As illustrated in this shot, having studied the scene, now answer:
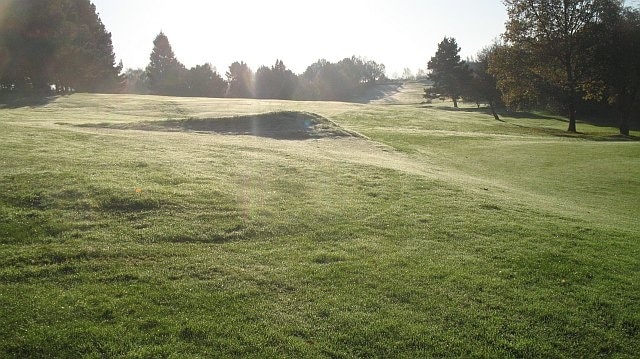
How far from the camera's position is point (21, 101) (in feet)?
141

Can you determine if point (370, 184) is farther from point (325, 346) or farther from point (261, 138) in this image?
point (261, 138)

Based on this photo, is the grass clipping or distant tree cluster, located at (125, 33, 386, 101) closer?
the grass clipping

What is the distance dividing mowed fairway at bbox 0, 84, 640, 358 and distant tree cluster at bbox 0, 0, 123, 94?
1702 inches

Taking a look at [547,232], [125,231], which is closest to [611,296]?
[547,232]

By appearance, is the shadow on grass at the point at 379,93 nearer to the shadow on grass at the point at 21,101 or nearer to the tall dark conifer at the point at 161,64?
the tall dark conifer at the point at 161,64

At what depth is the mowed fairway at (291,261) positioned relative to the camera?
21.7 ft

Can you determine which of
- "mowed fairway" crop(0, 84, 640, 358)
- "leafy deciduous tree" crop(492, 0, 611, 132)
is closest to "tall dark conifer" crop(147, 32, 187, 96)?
"leafy deciduous tree" crop(492, 0, 611, 132)

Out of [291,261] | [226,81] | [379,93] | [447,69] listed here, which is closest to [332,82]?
[379,93]

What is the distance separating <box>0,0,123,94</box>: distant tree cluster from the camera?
170 feet

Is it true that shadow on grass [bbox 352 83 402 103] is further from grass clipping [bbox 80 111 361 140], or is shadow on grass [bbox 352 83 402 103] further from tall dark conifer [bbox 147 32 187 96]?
grass clipping [bbox 80 111 361 140]

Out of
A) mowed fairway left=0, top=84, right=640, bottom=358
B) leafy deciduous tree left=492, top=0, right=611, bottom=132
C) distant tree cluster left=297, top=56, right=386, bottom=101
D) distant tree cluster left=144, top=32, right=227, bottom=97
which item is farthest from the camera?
distant tree cluster left=297, top=56, right=386, bottom=101

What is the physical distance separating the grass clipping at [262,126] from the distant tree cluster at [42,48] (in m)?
34.8

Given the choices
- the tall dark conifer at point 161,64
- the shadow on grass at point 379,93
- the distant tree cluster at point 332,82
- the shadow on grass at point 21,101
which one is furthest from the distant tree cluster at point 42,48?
the shadow on grass at point 379,93

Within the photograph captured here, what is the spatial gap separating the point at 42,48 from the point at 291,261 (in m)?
58.4
